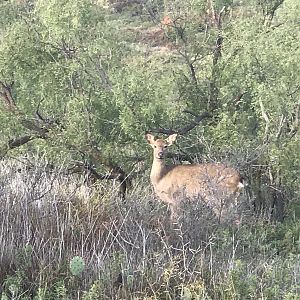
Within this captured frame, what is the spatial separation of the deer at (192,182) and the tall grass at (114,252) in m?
0.68

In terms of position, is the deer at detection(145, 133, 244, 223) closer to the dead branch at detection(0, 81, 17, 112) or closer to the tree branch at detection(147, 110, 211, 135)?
the tree branch at detection(147, 110, 211, 135)

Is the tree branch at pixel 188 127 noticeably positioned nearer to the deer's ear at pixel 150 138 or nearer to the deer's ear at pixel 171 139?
the deer's ear at pixel 150 138

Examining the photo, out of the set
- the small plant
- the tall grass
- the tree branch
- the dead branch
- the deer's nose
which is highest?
the small plant

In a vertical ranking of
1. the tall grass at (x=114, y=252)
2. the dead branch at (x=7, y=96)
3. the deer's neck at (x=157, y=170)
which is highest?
the tall grass at (x=114, y=252)

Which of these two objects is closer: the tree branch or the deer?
the deer

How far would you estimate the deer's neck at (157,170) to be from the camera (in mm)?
11797

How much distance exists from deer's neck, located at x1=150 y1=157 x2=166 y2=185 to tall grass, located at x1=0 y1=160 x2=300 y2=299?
420cm

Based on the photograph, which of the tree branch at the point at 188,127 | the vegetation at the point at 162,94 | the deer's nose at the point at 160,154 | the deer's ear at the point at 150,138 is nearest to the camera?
the vegetation at the point at 162,94

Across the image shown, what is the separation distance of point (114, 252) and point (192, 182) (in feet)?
16.9

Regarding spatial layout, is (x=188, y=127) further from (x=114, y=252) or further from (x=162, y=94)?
(x=114, y=252)

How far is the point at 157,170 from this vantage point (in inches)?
468

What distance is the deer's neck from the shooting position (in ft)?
A: 38.7

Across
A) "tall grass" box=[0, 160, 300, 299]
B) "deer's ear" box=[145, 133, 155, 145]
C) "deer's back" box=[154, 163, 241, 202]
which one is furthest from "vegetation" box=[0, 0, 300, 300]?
"tall grass" box=[0, 160, 300, 299]

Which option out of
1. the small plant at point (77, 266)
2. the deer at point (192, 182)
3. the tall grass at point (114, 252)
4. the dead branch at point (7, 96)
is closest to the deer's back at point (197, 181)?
the deer at point (192, 182)
